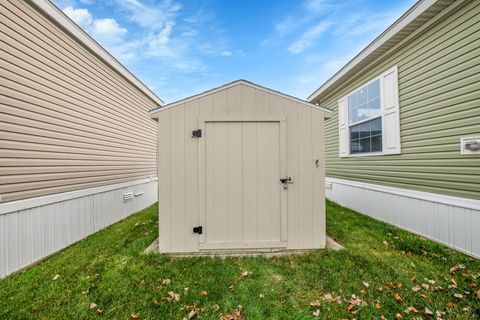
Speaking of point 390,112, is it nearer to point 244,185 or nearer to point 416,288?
point 416,288

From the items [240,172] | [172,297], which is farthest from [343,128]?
[172,297]

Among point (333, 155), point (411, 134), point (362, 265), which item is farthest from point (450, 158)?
point (333, 155)

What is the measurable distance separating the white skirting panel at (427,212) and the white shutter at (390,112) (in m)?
0.95

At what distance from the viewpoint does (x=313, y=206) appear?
133 inches

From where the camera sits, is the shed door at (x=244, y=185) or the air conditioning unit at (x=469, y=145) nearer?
the air conditioning unit at (x=469, y=145)

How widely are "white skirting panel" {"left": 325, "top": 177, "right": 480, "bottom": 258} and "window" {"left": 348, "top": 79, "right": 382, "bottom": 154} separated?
40.7 inches

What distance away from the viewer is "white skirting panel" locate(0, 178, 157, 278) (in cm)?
277

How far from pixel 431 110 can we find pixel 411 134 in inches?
21.7

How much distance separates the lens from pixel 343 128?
6340 millimetres

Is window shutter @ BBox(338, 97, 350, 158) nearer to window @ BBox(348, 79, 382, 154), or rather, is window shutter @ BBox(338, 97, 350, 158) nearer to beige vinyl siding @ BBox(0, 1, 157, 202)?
window @ BBox(348, 79, 382, 154)

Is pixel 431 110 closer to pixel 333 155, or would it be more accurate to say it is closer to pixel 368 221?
pixel 368 221

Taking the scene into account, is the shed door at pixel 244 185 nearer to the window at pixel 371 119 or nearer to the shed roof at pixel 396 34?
the window at pixel 371 119

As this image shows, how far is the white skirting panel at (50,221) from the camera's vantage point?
109 inches

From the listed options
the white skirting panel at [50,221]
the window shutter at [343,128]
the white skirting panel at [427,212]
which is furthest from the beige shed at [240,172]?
the window shutter at [343,128]
